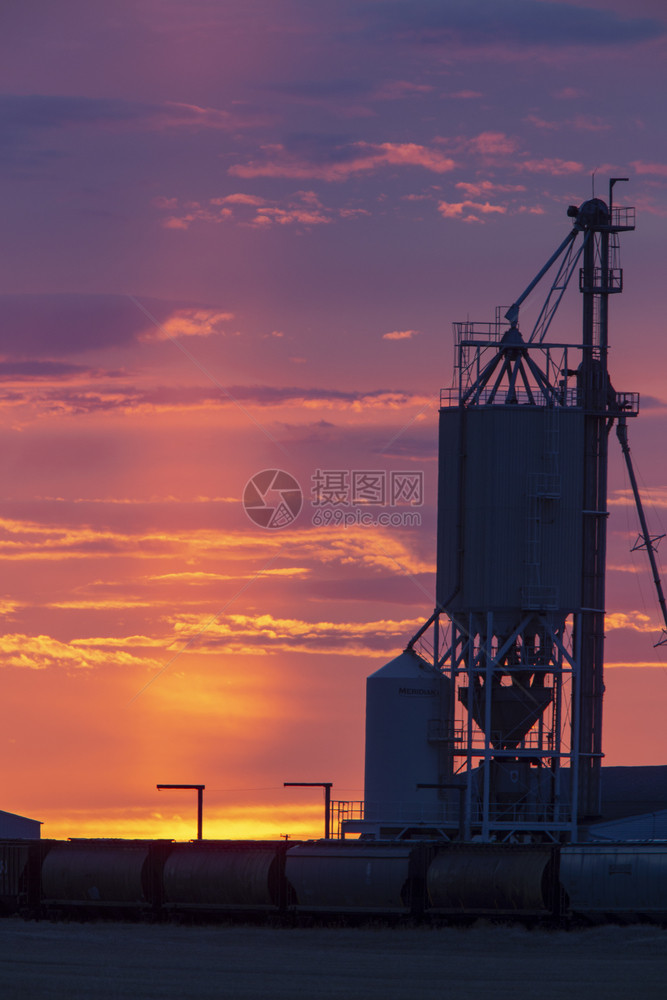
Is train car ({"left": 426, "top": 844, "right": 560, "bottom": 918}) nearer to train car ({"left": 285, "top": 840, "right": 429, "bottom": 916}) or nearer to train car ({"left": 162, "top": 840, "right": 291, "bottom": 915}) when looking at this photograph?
train car ({"left": 285, "top": 840, "right": 429, "bottom": 916})

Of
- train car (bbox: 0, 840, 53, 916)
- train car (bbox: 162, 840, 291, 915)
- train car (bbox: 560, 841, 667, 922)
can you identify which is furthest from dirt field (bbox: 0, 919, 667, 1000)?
train car (bbox: 0, 840, 53, 916)

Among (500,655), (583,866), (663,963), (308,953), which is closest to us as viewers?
(663,963)

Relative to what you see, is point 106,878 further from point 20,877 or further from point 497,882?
point 497,882

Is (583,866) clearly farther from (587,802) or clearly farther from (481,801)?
(587,802)

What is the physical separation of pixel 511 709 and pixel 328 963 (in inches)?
1071

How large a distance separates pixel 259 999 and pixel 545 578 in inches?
1447

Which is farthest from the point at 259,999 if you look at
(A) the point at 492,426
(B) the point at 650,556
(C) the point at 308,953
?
(B) the point at 650,556

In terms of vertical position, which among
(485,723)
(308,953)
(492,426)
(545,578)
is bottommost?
(308,953)

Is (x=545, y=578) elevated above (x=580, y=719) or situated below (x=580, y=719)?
above

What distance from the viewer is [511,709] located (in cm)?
7250

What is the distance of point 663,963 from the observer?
46188 millimetres

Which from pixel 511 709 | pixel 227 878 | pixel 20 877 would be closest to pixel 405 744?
pixel 511 709

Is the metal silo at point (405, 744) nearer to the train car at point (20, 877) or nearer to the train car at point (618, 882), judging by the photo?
the train car at point (20, 877)

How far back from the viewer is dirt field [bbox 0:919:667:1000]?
1575 inches
